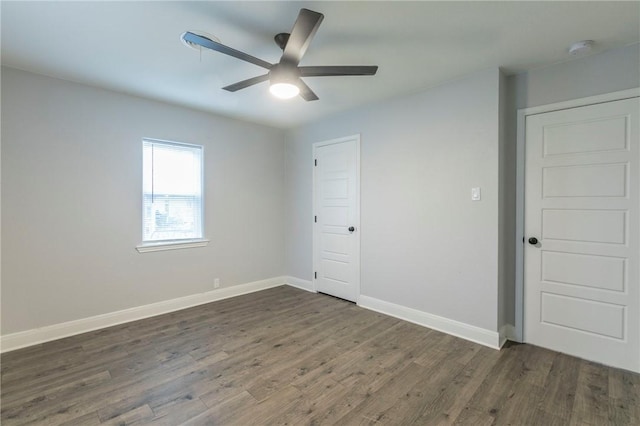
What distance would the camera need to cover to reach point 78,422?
175cm

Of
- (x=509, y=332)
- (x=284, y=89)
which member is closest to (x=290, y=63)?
(x=284, y=89)

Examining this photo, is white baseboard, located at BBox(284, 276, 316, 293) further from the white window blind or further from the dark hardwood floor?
the white window blind

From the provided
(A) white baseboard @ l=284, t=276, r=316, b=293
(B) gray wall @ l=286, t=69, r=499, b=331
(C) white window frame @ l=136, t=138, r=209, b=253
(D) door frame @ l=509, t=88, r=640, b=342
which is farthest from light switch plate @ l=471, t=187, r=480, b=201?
(C) white window frame @ l=136, t=138, r=209, b=253

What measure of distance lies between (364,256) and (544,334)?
190cm

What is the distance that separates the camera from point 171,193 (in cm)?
367

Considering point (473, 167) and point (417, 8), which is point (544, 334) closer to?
point (473, 167)

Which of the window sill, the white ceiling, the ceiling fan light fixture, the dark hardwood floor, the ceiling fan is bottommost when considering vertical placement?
the dark hardwood floor

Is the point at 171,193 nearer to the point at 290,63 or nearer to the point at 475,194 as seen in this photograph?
the point at 290,63

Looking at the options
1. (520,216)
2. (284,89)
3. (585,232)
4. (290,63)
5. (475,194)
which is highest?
(290,63)

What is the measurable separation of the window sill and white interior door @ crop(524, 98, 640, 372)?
3690 millimetres

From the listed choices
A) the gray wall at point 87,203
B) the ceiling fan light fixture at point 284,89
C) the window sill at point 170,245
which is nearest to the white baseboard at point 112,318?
the gray wall at point 87,203

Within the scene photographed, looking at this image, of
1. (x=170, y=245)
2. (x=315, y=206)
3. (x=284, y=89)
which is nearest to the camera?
(x=284, y=89)

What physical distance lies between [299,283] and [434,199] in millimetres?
2507

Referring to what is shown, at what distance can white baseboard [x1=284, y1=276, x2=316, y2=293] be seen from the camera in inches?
177
